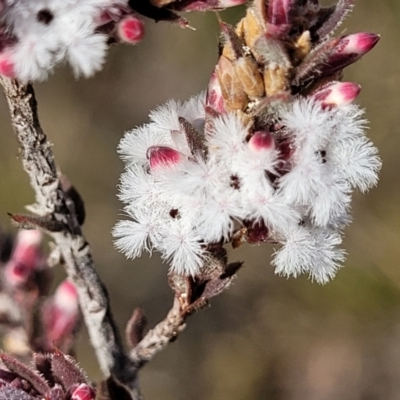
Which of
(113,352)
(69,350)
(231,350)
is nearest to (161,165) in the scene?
(113,352)

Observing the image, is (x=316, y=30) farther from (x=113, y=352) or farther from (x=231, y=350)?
(x=231, y=350)

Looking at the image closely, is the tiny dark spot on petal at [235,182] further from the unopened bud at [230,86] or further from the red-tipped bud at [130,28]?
the red-tipped bud at [130,28]

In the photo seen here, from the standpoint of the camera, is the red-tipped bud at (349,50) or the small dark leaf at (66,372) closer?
the red-tipped bud at (349,50)

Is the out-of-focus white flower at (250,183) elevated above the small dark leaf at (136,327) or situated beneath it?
elevated above

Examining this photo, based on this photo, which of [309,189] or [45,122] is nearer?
[309,189]

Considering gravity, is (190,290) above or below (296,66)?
below

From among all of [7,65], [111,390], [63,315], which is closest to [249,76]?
[7,65]

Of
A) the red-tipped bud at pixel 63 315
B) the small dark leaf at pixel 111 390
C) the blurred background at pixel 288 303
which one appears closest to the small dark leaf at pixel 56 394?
the small dark leaf at pixel 111 390

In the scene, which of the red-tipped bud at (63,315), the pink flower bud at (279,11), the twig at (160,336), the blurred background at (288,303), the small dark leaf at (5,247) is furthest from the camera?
the blurred background at (288,303)

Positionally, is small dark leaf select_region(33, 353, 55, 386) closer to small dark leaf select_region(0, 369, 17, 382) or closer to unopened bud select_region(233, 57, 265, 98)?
small dark leaf select_region(0, 369, 17, 382)
